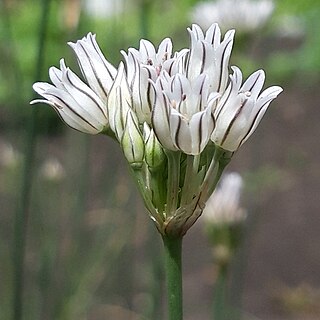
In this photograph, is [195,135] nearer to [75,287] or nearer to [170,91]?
[170,91]

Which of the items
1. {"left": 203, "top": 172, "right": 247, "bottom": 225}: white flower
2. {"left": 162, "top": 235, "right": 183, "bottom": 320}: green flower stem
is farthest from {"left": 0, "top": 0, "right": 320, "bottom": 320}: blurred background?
{"left": 162, "top": 235, "right": 183, "bottom": 320}: green flower stem

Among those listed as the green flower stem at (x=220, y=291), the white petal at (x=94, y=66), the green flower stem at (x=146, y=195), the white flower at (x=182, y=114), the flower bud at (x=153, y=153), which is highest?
the white petal at (x=94, y=66)

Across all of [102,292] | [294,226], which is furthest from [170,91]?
[294,226]

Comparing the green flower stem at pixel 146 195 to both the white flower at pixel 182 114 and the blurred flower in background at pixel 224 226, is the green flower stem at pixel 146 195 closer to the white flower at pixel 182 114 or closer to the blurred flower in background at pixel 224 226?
the white flower at pixel 182 114

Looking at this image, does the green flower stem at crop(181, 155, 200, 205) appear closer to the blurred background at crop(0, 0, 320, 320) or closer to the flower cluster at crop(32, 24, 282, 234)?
the flower cluster at crop(32, 24, 282, 234)

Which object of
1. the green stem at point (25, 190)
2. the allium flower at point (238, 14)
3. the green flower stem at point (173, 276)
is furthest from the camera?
the allium flower at point (238, 14)

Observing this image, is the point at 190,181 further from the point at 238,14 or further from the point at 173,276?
the point at 238,14

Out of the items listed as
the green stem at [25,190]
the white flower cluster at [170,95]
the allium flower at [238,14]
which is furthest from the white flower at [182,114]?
the allium flower at [238,14]

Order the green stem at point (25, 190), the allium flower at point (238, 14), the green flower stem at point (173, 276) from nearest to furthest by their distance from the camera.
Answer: the green flower stem at point (173, 276) → the green stem at point (25, 190) → the allium flower at point (238, 14)
